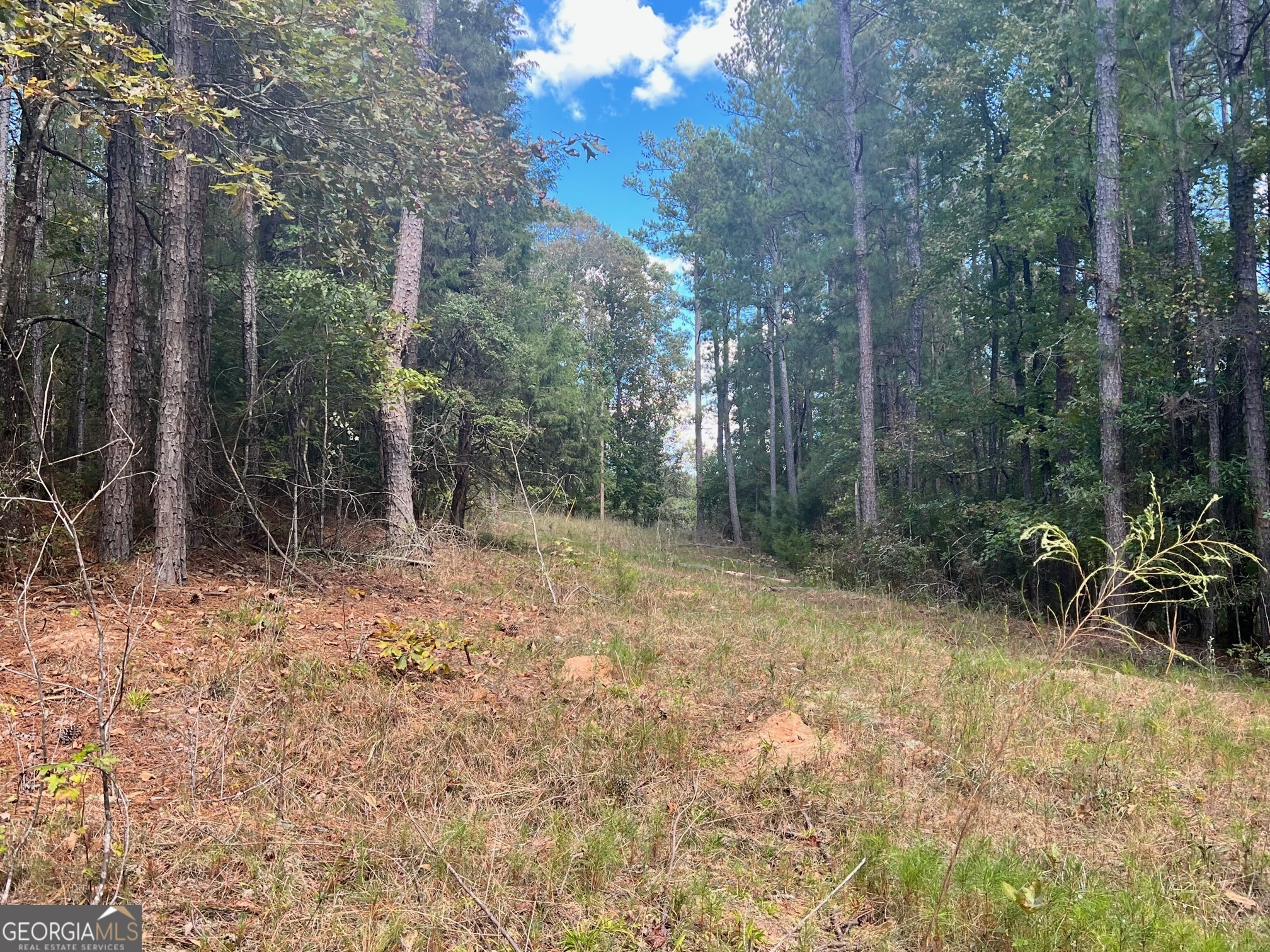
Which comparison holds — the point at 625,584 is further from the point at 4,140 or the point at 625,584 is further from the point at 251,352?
the point at 4,140

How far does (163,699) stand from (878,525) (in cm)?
1299

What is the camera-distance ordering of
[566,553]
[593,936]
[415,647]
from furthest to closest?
[566,553] → [415,647] → [593,936]

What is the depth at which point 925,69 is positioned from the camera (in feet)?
47.4

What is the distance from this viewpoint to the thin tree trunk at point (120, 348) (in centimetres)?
549

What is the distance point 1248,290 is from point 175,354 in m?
11.9

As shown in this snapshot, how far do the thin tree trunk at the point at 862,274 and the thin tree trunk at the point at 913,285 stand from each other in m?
1.22

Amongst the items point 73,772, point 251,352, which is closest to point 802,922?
point 73,772

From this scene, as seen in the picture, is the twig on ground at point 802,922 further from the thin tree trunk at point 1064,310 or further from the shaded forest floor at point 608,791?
the thin tree trunk at point 1064,310

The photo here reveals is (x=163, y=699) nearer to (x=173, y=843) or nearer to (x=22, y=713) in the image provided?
(x=22, y=713)

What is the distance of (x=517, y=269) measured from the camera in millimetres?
14945

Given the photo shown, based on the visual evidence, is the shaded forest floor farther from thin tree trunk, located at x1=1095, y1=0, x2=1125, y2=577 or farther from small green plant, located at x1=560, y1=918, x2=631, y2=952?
thin tree trunk, located at x1=1095, y1=0, x2=1125, y2=577

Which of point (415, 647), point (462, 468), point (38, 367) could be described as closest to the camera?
point (415, 647)

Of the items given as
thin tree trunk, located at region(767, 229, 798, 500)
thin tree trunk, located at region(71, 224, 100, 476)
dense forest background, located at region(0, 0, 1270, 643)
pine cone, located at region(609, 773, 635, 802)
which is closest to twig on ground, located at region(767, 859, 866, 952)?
pine cone, located at region(609, 773, 635, 802)

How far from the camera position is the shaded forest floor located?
235 centimetres
